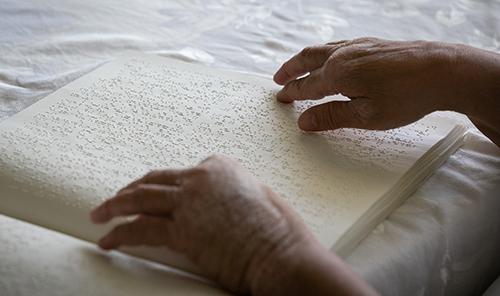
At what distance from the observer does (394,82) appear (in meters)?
0.68

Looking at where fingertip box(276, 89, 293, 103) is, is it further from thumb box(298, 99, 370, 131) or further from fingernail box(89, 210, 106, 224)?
fingernail box(89, 210, 106, 224)

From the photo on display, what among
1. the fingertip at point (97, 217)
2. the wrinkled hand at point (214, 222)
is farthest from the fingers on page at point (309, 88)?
the fingertip at point (97, 217)

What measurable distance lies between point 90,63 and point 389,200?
0.75m

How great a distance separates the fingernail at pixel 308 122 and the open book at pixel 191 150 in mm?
15

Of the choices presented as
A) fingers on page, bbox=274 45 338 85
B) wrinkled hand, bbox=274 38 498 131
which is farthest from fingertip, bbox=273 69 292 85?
wrinkled hand, bbox=274 38 498 131

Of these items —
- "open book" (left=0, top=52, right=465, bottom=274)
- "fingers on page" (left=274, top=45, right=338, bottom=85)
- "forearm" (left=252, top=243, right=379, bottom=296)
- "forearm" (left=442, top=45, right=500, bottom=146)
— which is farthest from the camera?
"fingers on page" (left=274, top=45, right=338, bottom=85)

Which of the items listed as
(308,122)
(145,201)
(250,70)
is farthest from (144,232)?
(250,70)

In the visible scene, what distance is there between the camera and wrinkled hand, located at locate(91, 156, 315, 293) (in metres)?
0.47

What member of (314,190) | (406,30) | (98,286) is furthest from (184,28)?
(98,286)

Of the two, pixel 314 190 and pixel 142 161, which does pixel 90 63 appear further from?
pixel 314 190

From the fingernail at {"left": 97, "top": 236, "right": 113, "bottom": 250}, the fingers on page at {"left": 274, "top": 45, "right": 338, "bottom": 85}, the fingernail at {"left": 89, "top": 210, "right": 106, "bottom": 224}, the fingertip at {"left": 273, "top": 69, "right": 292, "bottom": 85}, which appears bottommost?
the fingernail at {"left": 97, "top": 236, "right": 113, "bottom": 250}

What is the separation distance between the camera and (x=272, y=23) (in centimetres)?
123

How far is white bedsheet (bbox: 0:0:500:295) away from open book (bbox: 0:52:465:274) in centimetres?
3

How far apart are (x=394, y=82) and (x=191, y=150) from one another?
0.34 m
